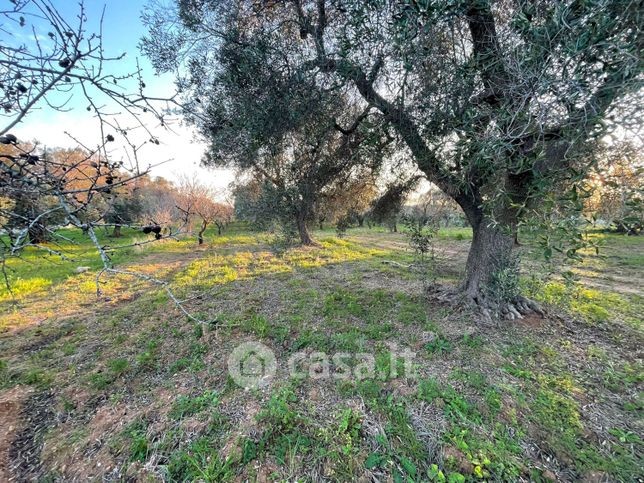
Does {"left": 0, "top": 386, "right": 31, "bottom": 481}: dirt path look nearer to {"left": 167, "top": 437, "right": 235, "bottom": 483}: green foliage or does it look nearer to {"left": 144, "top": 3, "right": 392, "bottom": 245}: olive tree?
{"left": 167, "top": 437, "right": 235, "bottom": 483}: green foliage

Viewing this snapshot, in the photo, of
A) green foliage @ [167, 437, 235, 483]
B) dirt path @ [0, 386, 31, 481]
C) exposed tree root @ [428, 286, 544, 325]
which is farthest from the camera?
exposed tree root @ [428, 286, 544, 325]

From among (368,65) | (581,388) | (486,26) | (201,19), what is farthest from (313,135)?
(581,388)

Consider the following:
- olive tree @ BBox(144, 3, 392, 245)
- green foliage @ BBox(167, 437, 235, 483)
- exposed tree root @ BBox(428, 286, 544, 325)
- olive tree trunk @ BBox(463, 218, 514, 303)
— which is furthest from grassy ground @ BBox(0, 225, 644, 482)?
olive tree @ BBox(144, 3, 392, 245)

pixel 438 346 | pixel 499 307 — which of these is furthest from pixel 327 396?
pixel 499 307

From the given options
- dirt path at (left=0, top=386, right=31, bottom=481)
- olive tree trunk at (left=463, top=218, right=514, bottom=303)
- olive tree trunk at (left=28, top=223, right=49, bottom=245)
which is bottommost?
dirt path at (left=0, top=386, right=31, bottom=481)

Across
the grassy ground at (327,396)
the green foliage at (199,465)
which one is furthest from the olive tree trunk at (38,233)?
the green foliage at (199,465)

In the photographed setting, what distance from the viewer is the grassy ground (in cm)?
222

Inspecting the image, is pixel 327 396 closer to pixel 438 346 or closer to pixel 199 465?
pixel 199 465

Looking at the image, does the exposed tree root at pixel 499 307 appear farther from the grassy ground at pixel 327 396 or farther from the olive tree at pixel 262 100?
the olive tree at pixel 262 100

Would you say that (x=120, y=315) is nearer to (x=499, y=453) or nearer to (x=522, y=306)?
(x=499, y=453)

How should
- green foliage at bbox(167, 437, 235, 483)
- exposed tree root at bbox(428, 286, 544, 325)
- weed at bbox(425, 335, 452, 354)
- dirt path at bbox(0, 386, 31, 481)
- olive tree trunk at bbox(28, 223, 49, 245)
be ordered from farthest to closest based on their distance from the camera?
exposed tree root at bbox(428, 286, 544, 325)
weed at bbox(425, 335, 452, 354)
dirt path at bbox(0, 386, 31, 481)
green foliage at bbox(167, 437, 235, 483)
olive tree trunk at bbox(28, 223, 49, 245)

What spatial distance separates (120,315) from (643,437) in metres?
8.02

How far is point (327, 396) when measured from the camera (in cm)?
296

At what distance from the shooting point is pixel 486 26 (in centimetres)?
322
